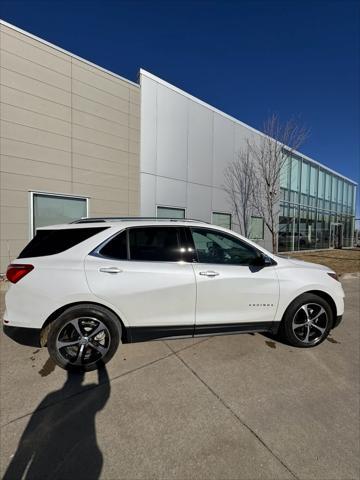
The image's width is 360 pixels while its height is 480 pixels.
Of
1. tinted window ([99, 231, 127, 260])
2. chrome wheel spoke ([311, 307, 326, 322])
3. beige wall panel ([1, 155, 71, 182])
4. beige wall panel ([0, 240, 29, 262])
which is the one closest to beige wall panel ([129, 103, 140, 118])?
beige wall panel ([1, 155, 71, 182])

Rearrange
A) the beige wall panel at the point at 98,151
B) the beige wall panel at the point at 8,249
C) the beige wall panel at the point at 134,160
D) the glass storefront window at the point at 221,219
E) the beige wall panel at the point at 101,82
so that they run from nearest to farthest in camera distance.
A: the beige wall panel at the point at 8,249
the beige wall panel at the point at 101,82
the beige wall panel at the point at 98,151
the beige wall panel at the point at 134,160
the glass storefront window at the point at 221,219

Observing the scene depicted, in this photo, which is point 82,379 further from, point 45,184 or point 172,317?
point 45,184

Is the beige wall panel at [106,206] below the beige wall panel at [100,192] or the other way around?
below

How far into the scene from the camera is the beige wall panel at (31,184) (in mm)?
6828

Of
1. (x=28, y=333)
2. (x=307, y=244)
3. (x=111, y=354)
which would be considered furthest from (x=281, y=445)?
(x=307, y=244)

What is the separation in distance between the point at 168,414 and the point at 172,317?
996 mm

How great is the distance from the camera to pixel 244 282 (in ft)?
10.1

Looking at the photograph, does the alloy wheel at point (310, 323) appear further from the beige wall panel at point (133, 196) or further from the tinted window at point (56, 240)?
the beige wall panel at point (133, 196)

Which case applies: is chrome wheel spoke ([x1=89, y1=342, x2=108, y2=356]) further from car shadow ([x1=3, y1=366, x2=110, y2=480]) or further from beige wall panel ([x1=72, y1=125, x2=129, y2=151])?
beige wall panel ([x1=72, y1=125, x2=129, y2=151])

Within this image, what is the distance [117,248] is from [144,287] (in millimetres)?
587

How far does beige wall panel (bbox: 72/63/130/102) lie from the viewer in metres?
7.84

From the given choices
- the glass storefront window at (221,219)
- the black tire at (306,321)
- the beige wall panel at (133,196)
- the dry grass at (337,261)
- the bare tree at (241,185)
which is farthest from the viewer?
the bare tree at (241,185)

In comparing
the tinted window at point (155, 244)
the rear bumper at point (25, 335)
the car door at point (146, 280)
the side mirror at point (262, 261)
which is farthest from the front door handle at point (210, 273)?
the rear bumper at point (25, 335)

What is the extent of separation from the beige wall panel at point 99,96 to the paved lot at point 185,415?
316 inches
